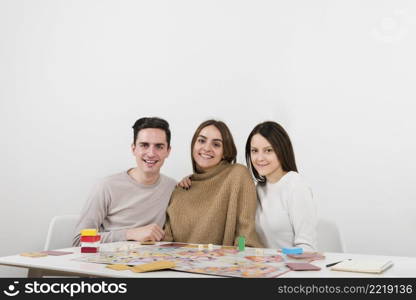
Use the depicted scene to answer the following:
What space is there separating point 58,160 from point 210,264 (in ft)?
6.19

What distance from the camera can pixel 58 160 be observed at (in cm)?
305

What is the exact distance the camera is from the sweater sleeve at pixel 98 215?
84.3 inches

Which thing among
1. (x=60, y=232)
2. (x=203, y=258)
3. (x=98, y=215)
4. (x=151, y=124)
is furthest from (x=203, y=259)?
(x=60, y=232)

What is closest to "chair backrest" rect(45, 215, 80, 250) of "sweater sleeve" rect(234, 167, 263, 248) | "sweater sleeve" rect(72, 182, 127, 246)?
"sweater sleeve" rect(72, 182, 127, 246)

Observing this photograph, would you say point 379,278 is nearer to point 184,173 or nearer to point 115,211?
point 115,211

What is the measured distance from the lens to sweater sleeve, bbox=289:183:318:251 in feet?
6.48

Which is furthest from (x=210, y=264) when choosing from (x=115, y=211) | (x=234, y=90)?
(x=234, y=90)

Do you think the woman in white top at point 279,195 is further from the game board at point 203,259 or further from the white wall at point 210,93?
the white wall at point 210,93

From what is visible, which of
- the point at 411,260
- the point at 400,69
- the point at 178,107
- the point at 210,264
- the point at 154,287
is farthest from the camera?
the point at 178,107

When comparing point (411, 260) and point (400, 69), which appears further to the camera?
point (400, 69)

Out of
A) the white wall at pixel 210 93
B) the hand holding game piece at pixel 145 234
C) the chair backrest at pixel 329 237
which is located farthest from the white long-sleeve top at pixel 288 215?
the white wall at pixel 210 93

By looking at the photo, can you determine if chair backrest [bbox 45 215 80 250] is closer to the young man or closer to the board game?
the young man

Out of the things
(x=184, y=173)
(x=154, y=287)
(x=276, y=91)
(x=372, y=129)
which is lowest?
(x=154, y=287)

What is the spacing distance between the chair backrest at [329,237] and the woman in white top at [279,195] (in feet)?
0.85
